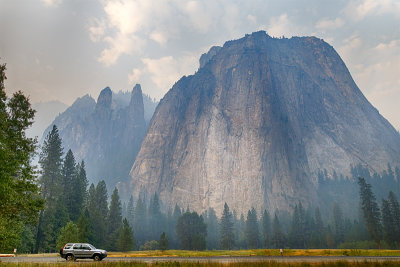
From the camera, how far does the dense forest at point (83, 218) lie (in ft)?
90.5

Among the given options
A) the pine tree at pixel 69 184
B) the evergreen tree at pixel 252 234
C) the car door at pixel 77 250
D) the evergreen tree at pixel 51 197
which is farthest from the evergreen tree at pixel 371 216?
the car door at pixel 77 250

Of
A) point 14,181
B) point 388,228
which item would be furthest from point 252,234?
point 14,181

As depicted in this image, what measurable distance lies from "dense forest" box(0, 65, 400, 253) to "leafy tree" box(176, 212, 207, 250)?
37 cm

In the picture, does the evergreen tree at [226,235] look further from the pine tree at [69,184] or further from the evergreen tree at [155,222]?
the pine tree at [69,184]

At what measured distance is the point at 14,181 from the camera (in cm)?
2797

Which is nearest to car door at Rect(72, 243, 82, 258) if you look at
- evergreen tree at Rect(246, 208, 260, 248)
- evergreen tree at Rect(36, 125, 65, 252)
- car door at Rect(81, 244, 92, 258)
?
car door at Rect(81, 244, 92, 258)

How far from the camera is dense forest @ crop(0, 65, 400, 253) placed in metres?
27.6

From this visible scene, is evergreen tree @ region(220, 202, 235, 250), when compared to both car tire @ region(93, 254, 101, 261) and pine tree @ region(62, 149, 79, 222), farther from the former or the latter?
car tire @ region(93, 254, 101, 261)

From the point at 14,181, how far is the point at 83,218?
38.8 meters

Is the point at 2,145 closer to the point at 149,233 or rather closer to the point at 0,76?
the point at 0,76

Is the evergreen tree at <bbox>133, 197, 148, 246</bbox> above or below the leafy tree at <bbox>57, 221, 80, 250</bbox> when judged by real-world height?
above

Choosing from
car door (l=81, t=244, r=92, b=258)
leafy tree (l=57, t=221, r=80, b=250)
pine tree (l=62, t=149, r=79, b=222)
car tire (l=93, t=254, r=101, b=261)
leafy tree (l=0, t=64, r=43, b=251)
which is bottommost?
car tire (l=93, t=254, r=101, b=261)

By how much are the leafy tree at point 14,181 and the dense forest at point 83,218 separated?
0.07 m

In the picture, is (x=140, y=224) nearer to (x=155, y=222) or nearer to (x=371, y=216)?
(x=155, y=222)
